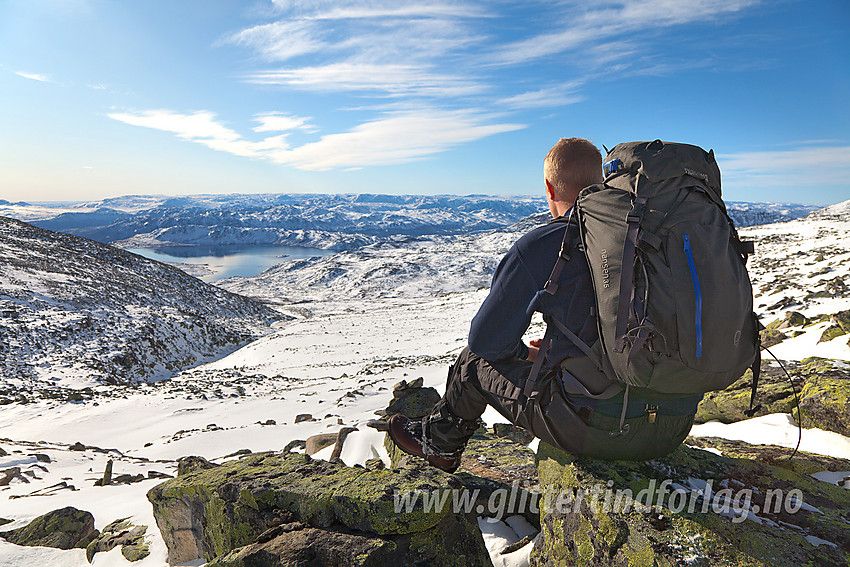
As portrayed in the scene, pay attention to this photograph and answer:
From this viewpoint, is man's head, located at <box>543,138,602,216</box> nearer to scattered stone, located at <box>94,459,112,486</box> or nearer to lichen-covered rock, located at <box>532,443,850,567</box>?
lichen-covered rock, located at <box>532,443,850,567</box>

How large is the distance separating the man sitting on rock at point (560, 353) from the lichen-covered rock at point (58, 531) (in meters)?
5.24

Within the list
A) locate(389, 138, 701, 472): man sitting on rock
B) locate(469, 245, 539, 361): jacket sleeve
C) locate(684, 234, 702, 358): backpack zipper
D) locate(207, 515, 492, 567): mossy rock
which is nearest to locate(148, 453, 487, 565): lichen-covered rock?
locate(207, 515, 492, 567): mossy rock

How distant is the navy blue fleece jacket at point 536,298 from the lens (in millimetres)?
2678

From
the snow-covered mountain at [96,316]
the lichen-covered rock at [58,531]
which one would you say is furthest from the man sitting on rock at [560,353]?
the snow-covered mountain at [96,316]

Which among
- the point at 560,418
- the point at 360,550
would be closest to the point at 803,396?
the point at 560,418

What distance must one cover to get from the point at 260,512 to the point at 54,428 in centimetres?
1301

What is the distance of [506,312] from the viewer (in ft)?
9.46

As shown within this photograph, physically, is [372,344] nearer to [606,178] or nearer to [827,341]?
[827,341]

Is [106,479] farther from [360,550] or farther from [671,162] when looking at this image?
[671,162]

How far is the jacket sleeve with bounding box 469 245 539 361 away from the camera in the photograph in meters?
2.82

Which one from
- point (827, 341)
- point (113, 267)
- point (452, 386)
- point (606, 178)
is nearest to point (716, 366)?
point (606, 178)

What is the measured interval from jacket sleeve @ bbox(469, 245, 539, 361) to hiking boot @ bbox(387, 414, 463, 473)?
1285 mm

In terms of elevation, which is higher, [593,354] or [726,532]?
Result: [593,354]

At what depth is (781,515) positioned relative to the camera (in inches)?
102
